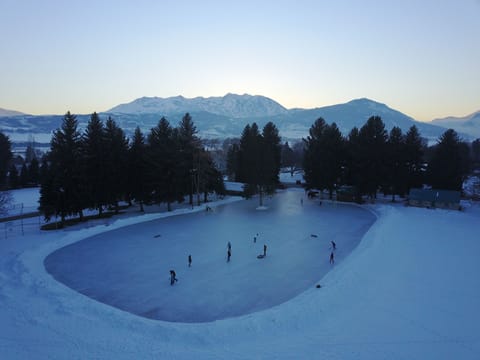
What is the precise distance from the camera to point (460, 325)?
12203mm

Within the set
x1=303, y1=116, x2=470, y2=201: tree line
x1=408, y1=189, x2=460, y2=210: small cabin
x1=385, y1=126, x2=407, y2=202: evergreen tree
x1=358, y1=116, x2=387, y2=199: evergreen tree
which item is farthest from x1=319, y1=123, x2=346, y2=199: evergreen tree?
x1=408, y1=189, x2=460, y2=210: small cabin

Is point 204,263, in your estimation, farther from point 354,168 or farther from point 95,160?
point 354,168

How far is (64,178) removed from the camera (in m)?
31.6

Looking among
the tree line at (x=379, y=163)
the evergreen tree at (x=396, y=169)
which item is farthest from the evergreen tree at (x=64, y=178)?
the evergreen tree at (x=396, y=169)

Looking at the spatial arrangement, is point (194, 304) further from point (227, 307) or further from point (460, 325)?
point (460, 325)

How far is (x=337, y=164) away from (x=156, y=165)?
96.8 feet

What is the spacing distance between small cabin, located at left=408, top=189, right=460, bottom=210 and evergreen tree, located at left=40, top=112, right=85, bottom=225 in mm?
44325

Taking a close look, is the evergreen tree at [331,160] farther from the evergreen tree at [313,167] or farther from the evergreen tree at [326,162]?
the evergreen tree at [313,167]

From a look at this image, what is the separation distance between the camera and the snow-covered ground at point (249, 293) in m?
10.9

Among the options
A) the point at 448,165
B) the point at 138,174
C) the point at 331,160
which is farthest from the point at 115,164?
the point at 448,165

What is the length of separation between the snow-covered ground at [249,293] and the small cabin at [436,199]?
1182 cm

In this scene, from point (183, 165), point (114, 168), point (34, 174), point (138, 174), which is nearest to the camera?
point (114, 168)

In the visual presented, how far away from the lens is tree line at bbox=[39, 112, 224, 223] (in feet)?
104

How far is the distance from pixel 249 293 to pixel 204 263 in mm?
5332
